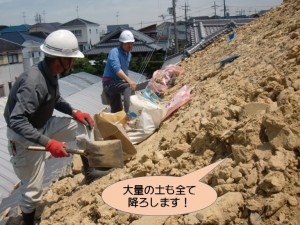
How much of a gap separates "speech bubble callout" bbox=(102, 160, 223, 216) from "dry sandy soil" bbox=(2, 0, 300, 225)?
0.23ft

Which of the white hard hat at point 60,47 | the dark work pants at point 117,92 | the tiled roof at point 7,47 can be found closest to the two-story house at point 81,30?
the tiled roof at point 7,47

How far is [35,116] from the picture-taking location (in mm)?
3484

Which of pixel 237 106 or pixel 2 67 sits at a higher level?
pixel 237 106

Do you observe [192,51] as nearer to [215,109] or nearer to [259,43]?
[259,43]

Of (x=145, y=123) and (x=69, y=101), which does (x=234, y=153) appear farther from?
(x=69, y=101)

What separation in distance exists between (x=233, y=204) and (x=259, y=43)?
402 cm

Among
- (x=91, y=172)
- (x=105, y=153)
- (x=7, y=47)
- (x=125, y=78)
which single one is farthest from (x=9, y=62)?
(x=105, y=153)

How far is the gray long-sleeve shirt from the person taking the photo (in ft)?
10.3

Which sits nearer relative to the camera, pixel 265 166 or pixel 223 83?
pixel 265 166

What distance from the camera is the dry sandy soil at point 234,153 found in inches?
90.2

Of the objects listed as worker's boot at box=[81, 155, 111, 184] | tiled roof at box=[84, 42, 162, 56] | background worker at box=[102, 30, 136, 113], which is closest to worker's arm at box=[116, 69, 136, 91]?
background worker at box=[102, 30, 136, 113]

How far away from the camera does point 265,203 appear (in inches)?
87.2

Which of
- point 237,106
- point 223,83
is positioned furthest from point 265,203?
point 223,83

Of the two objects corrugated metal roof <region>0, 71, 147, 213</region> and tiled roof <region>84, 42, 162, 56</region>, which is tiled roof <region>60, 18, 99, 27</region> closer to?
tiled roof <region>84, 42, 162, 56</region>
